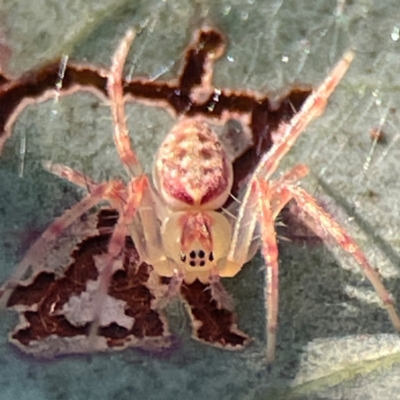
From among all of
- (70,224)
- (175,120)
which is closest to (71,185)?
(70,224)

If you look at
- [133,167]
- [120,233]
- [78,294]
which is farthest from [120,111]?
[78,294]

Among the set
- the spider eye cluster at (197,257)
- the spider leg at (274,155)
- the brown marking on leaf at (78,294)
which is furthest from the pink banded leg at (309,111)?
the brown marking on leaf at (78,294)

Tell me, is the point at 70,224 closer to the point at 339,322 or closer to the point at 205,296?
the point at 205,296

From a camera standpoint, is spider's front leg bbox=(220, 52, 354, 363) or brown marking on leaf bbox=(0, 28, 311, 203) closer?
spider's front leg bbox=(220, 52, 354, 363)

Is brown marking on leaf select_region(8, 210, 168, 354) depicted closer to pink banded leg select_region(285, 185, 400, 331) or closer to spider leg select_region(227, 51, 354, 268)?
spider leg select_region(227, 51, 354, 268)

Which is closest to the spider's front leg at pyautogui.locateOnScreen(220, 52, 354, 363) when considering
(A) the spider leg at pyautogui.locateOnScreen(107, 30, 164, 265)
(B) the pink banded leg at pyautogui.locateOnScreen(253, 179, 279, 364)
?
(B) the pink banded leg at pyautogui.locateOnScreen(253, 179, 279, 364)

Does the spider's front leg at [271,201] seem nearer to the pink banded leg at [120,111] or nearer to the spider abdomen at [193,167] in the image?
the spider abdomen at [193,167]

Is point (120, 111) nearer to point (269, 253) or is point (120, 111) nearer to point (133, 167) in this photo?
point (133, 167)
